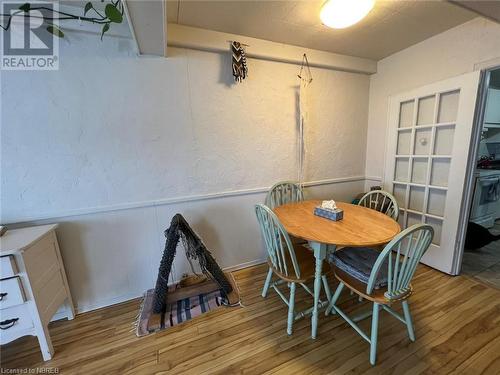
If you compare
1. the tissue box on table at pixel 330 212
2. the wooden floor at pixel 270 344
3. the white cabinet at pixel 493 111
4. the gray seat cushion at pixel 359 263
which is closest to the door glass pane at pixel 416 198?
the wooden floor at pixel 270 344

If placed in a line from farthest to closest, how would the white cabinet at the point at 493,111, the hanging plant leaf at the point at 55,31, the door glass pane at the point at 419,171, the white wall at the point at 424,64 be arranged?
the white cabinet at the point at 493,111
the door glass pane at the point at 419,171
the white wall at the point at 424,64
the hanging plant leaf at the point at 55,31

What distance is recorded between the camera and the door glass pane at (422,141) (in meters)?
2.14

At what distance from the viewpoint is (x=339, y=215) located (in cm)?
159

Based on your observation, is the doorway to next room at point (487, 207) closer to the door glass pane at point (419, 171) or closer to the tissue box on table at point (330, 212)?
the door glass pane at point (419, 171)

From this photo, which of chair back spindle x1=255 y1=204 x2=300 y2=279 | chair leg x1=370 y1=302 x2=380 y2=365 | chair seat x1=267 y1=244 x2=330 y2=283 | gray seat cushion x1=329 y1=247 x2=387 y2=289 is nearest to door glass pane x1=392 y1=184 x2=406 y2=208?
gray seat cushion x1=329 y1=247 x2=387 y2=289

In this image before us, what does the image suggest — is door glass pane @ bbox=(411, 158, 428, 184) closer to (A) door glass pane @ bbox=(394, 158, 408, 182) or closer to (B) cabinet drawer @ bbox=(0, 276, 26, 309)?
(A) door glass pane @ bbox=(394, 158, 408, 182)

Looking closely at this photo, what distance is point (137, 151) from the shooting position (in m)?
1.74

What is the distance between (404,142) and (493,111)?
2033 millimetres

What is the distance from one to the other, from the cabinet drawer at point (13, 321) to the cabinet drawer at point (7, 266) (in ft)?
0.74

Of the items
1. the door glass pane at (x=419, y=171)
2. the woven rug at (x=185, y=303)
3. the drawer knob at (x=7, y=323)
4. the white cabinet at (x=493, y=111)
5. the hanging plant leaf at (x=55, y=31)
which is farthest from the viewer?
the white cabinet at (x=493, y=111)

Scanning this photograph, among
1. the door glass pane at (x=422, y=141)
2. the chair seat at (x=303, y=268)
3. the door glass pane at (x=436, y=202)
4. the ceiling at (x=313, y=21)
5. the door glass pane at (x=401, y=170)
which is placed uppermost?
the ceiling at (x=313, y=21)

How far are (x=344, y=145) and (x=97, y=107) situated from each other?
8.44 feet

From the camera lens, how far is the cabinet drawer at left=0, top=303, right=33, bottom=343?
1222 millimetres

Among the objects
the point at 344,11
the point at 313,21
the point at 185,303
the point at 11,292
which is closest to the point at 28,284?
the point at 11,292
